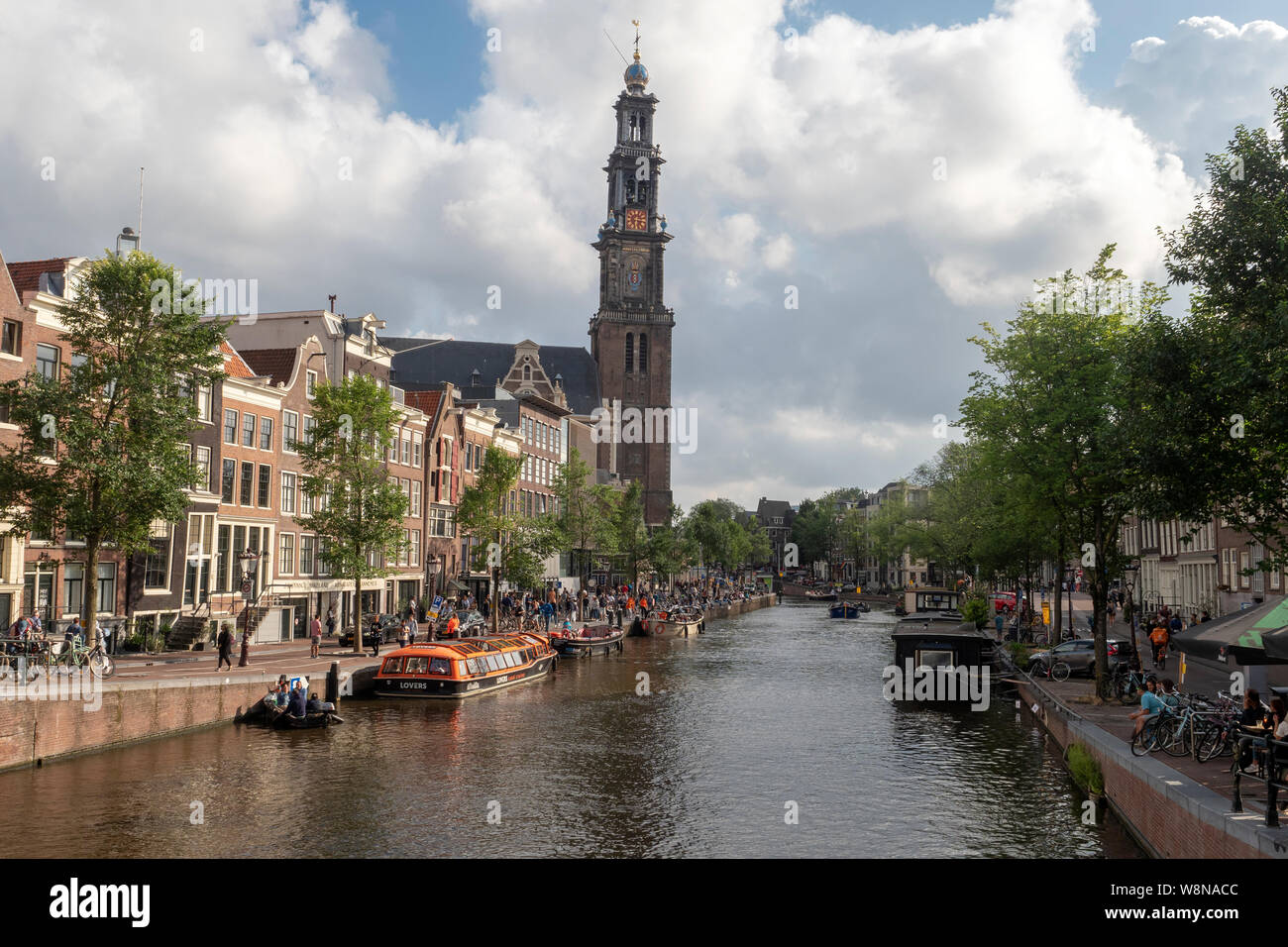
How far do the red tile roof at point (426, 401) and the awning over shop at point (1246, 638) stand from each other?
52291 mm

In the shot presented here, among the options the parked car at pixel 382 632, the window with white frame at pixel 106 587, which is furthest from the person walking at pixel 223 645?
the parked car at pixel 382 632

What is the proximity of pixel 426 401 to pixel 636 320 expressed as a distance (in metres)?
76.5

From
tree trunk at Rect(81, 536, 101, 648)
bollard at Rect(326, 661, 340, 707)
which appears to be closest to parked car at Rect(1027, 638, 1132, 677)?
bollard at Rect(326, 661, 340, 707)

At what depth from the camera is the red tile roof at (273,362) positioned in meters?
50.5

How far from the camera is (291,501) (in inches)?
1960

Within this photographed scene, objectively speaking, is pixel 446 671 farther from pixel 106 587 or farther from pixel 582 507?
pixel 582 507

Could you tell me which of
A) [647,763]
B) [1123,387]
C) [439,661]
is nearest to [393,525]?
[439,661]

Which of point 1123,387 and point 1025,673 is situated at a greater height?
point 1123,387

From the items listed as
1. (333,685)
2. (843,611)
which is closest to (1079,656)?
(333,685)

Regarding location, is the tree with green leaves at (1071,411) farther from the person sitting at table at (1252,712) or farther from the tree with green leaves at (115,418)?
the tree with green leaves at (115,418)

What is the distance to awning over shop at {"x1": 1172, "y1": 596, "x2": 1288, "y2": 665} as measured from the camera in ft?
51.7

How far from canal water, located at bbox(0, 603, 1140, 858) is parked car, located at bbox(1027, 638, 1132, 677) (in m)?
3.43
